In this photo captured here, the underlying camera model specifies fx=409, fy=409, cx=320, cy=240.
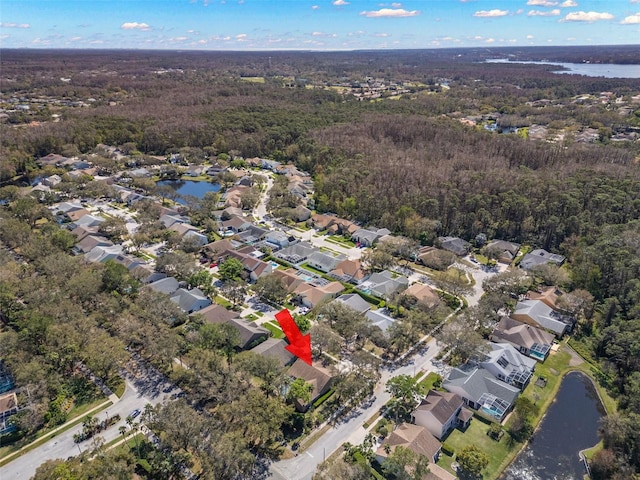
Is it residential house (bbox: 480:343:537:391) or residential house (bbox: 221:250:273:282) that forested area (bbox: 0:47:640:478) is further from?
residential house (bbox: 221:250:273:282)

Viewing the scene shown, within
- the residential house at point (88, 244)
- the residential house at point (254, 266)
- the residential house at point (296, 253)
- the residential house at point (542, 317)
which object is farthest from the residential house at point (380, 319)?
the residential house at point (88, 244)

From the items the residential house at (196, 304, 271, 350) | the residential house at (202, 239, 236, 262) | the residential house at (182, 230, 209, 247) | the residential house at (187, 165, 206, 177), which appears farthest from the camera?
the residential house at (187, 165, 206, 177)

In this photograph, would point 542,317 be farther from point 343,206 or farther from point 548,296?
point 343,206

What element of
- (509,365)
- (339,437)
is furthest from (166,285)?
(509,365)

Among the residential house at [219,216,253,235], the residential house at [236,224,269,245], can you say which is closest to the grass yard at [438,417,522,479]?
the residential house at [236,224,269,245]

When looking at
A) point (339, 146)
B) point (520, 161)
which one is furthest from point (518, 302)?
point (339, 146)
